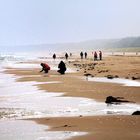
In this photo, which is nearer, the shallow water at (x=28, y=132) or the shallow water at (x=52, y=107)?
the shallow water at (x=28, y=132)

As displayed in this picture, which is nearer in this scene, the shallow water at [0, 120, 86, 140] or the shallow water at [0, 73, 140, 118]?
the shallow water at [0, 120, 86, 140]

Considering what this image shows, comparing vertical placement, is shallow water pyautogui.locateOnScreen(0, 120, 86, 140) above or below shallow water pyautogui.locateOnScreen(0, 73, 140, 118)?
above

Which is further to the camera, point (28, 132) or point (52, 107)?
point (52, 107)

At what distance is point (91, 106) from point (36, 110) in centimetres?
208

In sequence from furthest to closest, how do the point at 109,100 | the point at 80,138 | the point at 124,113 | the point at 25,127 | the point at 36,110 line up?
1. the point at 109,100
2. the point at 36,110
3. the point at 124,113
4. the point at 25,127
5. the point at 80,138

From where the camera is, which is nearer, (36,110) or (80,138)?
(80,138)

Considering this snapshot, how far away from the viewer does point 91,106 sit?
15648mm

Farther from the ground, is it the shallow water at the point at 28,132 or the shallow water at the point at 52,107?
the shallow water at the point at 28,132

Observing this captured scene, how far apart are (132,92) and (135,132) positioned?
9468 mm

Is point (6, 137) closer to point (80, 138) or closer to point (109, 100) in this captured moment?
point (80, 138)

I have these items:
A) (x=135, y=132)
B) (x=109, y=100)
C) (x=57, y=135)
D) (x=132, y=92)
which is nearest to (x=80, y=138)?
(x=57, y=135)

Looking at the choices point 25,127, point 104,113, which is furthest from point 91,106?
point 25,127

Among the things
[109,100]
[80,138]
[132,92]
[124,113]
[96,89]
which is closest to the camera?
[80,138]

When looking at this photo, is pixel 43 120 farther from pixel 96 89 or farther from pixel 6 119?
pixel 96 89
